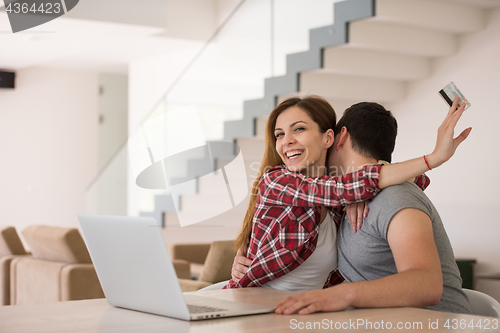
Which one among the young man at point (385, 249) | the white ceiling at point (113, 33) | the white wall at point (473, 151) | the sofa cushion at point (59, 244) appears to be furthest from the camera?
the white ceiling at point (113, 33)

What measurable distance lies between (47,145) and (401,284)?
865 centimetres

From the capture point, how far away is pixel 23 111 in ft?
29.8

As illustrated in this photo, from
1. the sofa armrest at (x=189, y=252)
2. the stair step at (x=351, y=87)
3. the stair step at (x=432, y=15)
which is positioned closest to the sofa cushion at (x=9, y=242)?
the sofa armrest at (x=189, y=252)

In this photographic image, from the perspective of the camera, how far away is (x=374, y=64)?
4.70 metres

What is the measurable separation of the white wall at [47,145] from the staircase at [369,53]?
4.71m

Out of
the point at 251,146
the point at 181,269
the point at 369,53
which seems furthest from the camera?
the point at 251,146

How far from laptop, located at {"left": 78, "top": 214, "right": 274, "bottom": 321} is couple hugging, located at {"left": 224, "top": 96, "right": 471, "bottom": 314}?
18 centimetres

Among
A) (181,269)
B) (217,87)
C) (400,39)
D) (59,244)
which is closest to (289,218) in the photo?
(181,269)

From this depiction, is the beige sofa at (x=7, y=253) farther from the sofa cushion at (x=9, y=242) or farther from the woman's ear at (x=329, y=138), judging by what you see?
the woman's ear at (x=329, y=138)

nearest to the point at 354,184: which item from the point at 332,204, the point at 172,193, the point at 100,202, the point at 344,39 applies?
the point at 332,204

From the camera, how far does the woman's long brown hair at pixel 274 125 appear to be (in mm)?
1896

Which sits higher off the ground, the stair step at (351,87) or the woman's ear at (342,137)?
the stair step at (351,87)

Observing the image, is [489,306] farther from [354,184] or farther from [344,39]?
[344,39]

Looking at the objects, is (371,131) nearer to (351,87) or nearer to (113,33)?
(351,87)
